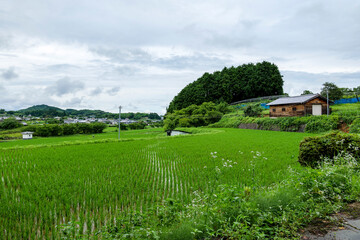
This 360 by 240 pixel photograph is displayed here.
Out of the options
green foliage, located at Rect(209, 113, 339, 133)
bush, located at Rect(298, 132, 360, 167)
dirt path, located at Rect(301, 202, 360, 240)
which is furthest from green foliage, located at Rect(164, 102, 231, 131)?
dirt path, located at Rect(301, 202, 360, 240)

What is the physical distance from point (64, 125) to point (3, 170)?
45.0m

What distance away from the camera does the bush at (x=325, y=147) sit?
5.79 m

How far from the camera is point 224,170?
7180 millimetres

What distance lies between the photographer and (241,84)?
55312 millimetres

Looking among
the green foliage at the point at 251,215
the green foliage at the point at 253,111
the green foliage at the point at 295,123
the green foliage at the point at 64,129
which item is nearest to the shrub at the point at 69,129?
the green foliage at the point at 64,129

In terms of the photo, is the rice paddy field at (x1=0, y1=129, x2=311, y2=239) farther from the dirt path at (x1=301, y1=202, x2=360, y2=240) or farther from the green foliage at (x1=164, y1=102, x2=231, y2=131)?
the green foliage at (x1=164, y1=102, x2=231, y2=131)

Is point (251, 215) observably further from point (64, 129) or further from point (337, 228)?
point (64, 129)

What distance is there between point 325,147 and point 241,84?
51.8m

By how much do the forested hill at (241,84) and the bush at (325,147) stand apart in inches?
1962

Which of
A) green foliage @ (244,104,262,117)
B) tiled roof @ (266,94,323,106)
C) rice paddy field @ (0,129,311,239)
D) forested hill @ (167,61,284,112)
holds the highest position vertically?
forested hill @ (167,61,284,112)

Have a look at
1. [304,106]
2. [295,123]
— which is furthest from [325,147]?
[304,106]

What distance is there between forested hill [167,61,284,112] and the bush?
4982cm

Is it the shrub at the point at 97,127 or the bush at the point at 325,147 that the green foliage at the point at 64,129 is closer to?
the shrub at the point at 97,127

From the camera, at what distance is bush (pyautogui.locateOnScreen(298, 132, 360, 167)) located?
5.79 metres
